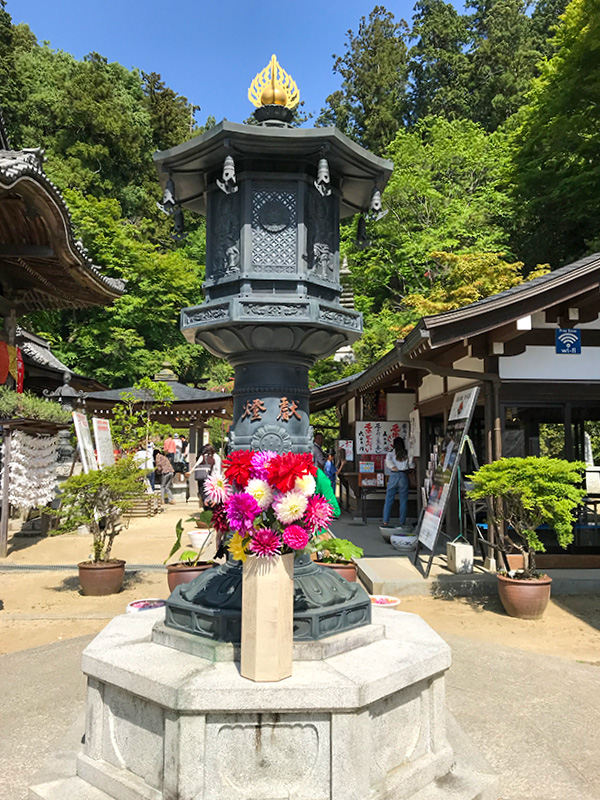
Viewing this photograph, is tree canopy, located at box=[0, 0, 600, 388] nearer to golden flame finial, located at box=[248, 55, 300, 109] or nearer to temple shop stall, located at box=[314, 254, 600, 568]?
temple shop stall, located at box=[314, 254, 600, 568]

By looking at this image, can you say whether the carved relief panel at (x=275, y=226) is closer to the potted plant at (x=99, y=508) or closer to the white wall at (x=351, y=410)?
the potted plant at (x=99, y=508)

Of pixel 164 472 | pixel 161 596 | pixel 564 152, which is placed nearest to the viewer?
pixel 161 596

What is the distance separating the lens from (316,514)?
2.91 meters

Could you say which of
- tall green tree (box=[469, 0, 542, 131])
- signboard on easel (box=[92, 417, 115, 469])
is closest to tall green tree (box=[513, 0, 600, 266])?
tall green tree (box=[469, 0, 542, 131])

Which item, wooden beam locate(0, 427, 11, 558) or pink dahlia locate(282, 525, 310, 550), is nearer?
pink dahlia locate(282, 525, 310, 550)

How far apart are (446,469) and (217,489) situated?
574cm

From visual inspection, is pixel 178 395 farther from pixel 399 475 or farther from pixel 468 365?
pixel 468 365

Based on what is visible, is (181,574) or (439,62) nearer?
(181,574)

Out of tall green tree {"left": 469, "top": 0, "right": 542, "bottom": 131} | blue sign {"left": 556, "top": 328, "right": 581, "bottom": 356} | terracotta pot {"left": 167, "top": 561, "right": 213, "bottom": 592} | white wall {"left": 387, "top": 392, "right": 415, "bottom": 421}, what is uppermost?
tall green tree {"left": 469, "top": 0, "right": 542, "bottom": 131}

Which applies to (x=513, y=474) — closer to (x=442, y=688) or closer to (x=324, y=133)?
(x=442, y=688)

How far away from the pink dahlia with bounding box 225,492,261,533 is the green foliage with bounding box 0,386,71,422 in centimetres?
908

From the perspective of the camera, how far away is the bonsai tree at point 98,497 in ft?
25.2

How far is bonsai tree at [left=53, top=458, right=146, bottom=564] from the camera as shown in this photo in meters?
7.68

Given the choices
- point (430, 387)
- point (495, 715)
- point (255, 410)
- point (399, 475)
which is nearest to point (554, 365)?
point (430, 387)
